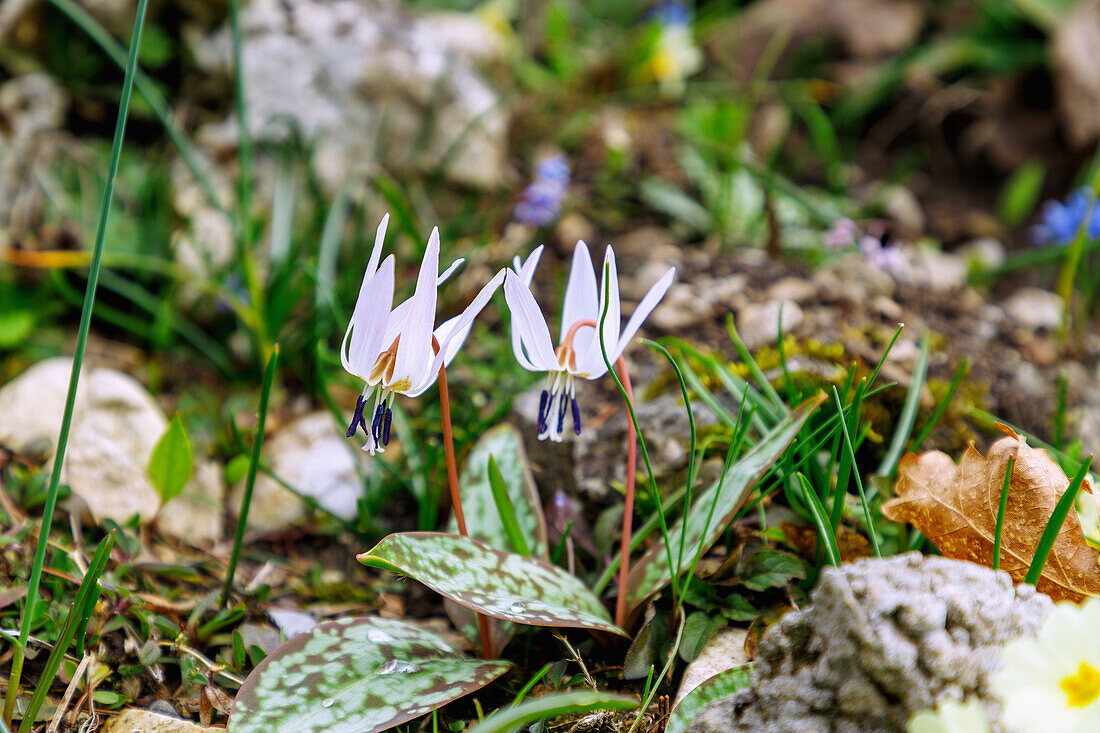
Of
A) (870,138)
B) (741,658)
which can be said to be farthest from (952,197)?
(741,658)

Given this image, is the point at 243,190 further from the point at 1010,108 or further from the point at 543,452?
the point at 1010,108

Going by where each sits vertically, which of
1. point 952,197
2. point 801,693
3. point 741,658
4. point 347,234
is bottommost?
point 741,658

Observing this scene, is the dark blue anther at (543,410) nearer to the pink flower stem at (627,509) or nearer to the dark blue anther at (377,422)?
the pink flower stem at (627,509)

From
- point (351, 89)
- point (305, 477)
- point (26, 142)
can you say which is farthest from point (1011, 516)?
point (26, 142)

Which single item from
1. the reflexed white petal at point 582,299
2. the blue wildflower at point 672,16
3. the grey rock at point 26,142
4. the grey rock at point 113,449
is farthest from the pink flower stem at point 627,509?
the blue wildflower at point 672,16

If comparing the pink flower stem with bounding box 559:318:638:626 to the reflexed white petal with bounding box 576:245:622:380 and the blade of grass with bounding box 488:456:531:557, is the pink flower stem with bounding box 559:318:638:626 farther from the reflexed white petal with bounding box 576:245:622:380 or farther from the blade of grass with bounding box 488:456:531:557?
the blade of grass with bounding box 488:456:531:557

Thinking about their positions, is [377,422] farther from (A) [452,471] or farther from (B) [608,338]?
(B) [608,338]

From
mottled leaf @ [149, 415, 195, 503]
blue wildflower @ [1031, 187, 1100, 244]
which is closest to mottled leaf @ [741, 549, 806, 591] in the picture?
mottled leaf @ [149, 415, 195, 503]
